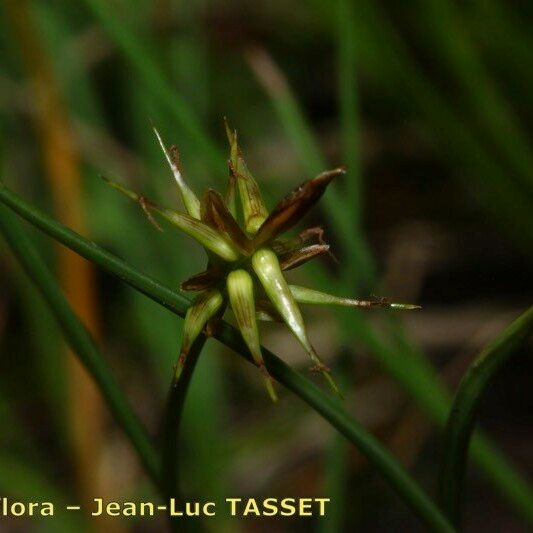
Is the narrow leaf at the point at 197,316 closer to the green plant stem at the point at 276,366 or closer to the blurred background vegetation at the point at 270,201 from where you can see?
the green plant stem at the point at 276,366

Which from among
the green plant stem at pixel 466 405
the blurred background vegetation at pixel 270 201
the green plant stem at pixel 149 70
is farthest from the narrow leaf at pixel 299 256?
the blurred background vegetation at pixel 270 201

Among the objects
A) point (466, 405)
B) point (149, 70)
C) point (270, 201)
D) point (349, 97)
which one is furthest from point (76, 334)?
point (270, 201)

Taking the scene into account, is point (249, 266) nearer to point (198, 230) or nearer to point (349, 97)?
point (198, 230)

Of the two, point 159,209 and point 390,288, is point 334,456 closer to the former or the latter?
point 159,209

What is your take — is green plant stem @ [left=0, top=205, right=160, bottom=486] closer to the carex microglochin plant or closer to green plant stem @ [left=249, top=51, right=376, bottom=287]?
the carex microglochin plant

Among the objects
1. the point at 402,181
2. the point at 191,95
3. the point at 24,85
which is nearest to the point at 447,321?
the point at 402,181

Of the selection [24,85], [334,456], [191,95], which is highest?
[24,85]

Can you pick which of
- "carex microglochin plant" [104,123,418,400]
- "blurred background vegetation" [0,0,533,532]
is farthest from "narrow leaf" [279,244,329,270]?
"blurred background vegetation" [0,0,533,532]
